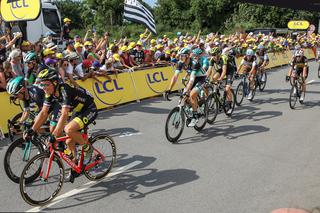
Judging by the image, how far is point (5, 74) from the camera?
9273mm

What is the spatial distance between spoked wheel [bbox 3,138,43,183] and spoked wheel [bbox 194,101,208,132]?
4321 mm

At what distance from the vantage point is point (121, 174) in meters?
6.48

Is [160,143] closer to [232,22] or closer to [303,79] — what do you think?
[303,79]

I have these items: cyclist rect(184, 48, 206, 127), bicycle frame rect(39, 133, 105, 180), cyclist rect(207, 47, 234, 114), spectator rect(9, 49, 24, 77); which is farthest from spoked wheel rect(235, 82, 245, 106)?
bicycle frame rect(39, 133, 105, 180)

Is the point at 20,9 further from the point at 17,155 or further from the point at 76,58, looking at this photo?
the point at 17,155

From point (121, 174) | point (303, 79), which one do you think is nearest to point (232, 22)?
point (303, 79)

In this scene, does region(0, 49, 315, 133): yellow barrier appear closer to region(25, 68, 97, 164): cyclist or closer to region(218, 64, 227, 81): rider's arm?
region(218, 64, 227, 81): rider's arm

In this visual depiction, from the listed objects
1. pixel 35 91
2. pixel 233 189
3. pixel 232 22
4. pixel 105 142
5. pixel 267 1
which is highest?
pixel 232 22

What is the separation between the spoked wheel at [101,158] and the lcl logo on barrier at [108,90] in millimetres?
5362

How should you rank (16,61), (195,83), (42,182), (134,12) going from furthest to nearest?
(134,12)
(16,61)
(195,83)
(42,182)

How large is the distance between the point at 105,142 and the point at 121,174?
0.68m

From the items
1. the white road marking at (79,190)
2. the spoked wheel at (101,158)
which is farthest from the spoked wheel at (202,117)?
the spoked wheel at (101,158)

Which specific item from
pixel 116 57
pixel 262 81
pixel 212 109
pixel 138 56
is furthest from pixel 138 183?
pixel 262 81

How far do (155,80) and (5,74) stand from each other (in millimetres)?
6288
